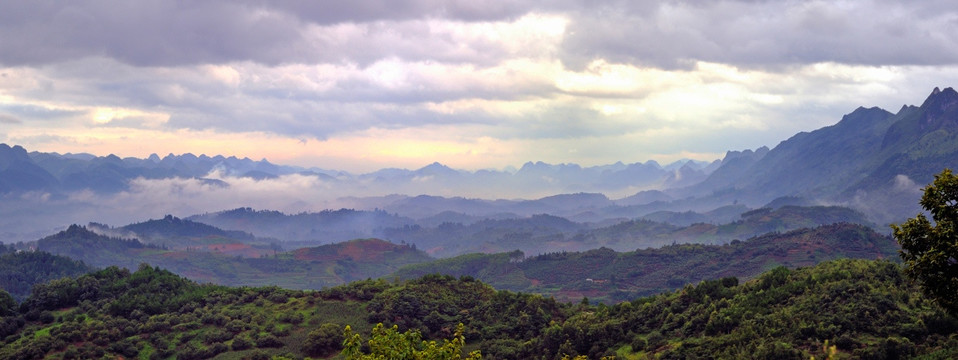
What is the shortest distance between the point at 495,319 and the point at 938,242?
81.1m

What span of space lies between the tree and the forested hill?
64.9ft

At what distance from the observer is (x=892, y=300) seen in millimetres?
75375

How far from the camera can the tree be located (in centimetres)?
3944

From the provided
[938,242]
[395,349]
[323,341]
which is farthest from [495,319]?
[395,349]

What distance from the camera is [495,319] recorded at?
11500cm

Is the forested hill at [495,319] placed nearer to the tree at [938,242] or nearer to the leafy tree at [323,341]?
the leafy tree at [323,341]

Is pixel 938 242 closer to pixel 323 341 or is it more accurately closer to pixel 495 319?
pixel 323 341

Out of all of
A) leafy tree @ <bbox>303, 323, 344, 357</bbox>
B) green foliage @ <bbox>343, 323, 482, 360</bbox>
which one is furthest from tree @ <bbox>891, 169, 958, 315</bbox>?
leafy tree @ <bbox>303, 323, 344, 357</bbox>

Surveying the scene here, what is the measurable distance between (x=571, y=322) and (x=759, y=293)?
2635 centimetres

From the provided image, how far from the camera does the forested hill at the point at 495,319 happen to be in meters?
72.3

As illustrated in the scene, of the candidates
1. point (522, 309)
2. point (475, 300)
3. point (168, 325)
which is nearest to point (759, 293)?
point (522, 309)

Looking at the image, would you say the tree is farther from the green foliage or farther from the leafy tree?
the leafy tree

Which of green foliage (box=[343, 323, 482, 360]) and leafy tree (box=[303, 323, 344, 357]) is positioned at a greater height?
green foliage (box=[343, 323, 482, 360])

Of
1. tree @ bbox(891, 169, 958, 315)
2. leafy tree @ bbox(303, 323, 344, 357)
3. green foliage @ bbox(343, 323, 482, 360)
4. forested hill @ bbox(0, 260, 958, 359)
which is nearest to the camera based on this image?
green foliage @ bbox(343, 323, 482, 360)
